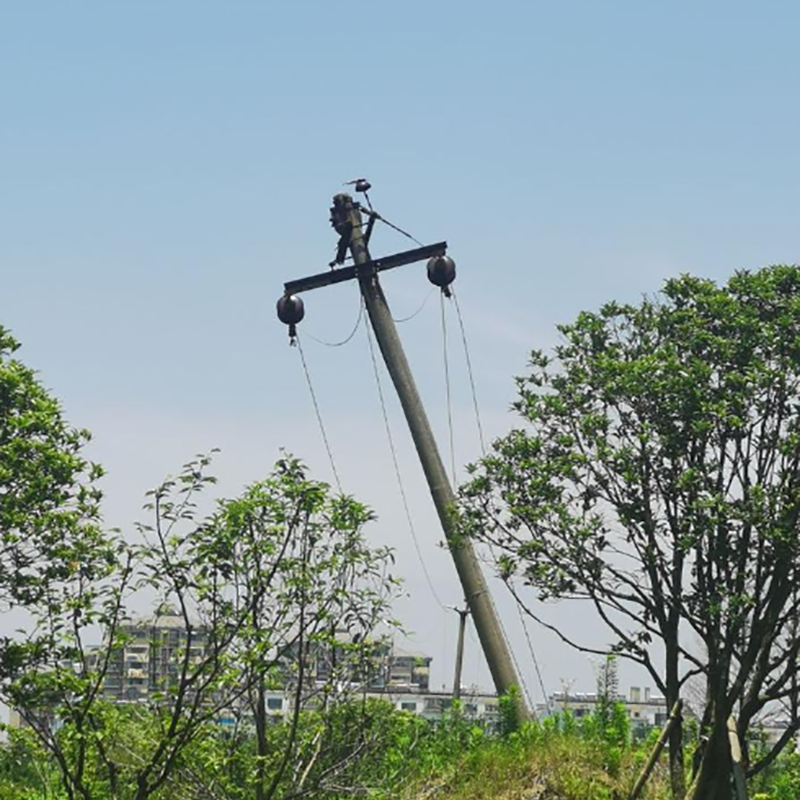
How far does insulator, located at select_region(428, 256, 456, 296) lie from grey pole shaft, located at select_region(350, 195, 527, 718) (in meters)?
0.96

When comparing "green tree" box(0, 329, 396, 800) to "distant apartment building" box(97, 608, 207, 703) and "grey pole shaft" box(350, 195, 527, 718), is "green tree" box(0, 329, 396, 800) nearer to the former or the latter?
"distant apartment building" box(97, 608, 207, 703)

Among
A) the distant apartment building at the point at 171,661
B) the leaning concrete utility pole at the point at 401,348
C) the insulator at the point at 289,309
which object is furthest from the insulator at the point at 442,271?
the distant apartment building at the point at 171,661

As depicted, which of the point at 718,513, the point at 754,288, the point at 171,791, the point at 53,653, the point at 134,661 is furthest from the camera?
the point at 754,288

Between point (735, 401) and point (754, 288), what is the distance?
5.91 feet

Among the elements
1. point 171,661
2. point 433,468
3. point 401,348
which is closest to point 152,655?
point 171,661

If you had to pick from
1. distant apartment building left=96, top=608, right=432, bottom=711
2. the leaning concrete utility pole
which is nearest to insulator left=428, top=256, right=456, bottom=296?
the leaning concrete utility pole

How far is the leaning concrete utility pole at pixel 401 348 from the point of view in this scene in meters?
24.5

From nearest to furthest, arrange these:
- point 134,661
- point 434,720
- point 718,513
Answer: point 134,661 < point 718,513 < point 434,720

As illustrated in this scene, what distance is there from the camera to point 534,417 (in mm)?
Result: 19969

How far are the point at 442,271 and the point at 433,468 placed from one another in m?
3.57

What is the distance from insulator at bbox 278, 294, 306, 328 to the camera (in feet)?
87.2

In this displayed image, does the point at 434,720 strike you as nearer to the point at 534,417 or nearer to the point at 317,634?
the point at 534,417

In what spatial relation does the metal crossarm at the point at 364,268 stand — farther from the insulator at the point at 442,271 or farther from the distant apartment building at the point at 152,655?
the distant apartment building at the point at 152,655

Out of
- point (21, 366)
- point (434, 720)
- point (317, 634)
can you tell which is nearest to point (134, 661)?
point (317, 634)
